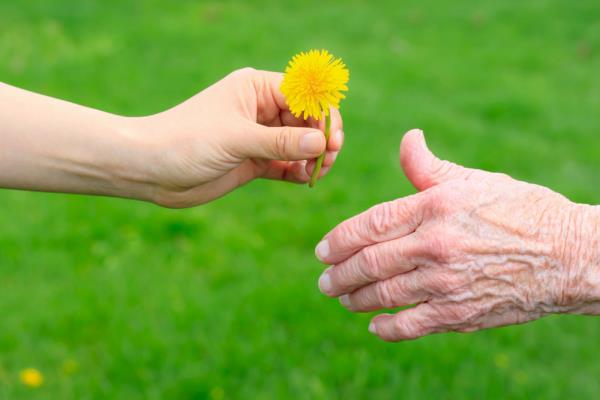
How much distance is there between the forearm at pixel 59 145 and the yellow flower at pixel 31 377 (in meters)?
1.28

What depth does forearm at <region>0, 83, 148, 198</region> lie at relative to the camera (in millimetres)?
2008

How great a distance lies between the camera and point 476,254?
200 cm

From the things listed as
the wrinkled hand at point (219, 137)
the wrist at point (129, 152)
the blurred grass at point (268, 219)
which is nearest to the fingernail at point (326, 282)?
the wrinkled hand at point (219, 137)

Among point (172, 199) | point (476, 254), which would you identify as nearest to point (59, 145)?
point (172, 199)

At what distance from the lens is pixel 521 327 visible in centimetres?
348

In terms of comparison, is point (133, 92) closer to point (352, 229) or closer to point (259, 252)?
point (259, 252)

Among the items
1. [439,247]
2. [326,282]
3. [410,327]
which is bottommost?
[410,327]

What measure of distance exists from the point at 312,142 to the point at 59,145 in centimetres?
79

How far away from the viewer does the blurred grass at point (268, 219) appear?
3.09 meters

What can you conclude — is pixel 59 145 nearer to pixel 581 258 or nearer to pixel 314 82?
pixel 314 82

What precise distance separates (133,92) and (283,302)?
3.17 meters

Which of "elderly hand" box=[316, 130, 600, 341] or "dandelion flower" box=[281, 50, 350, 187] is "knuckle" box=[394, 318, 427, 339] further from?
"dandelion flower" box=[281, 50, 350, 187]

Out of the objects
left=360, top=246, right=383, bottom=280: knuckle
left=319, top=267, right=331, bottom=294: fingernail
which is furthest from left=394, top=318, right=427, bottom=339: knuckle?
left=319, top=267, right=331, bottom=294: fingernail

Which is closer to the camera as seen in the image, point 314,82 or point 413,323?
point 314,82
